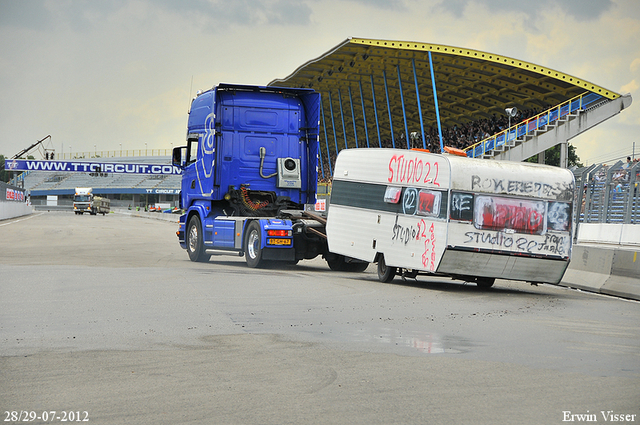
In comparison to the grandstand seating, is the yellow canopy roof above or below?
above

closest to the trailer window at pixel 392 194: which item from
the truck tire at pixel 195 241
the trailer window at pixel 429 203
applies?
the trailer window at pixel 429 203

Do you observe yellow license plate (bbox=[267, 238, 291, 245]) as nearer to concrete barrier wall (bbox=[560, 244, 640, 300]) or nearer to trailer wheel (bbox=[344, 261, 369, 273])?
trailer wheel (bbox=[344, 261, 369, 273])

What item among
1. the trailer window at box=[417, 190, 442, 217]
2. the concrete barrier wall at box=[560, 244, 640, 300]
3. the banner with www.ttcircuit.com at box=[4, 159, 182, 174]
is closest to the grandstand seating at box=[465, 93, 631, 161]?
the concrete barrier wall at box=[560, 244, 640, 300]

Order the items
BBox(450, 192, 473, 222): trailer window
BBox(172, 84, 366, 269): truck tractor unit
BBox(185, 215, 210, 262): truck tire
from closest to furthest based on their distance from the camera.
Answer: BBox(450, 192, 473, 222): trailer window, BBox(172, 84, 366, 269): truck tractor unit, BBox(185, 215, 210, 262): truck tire

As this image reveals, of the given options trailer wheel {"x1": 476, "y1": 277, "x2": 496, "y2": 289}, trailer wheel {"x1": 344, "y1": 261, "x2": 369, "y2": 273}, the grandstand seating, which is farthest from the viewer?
the grandstand seating

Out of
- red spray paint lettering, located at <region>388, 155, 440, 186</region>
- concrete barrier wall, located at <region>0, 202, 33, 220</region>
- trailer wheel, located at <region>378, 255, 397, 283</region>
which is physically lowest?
concrete barrier wall, located at <region>0, 202, 33, 220</region>

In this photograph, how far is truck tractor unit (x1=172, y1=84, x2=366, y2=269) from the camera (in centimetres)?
1933

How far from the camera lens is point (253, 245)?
18641 millimetres

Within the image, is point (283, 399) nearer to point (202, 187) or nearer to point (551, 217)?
point (551, 217)

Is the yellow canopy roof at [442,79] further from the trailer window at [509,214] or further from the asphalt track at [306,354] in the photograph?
the asphalt track at [306,354]

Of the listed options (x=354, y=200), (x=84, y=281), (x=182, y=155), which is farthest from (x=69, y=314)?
(x=182, y=155)

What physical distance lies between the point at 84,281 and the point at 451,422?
1013cm

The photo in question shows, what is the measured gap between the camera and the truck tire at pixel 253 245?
1824 cm

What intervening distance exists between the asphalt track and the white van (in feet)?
2.10
